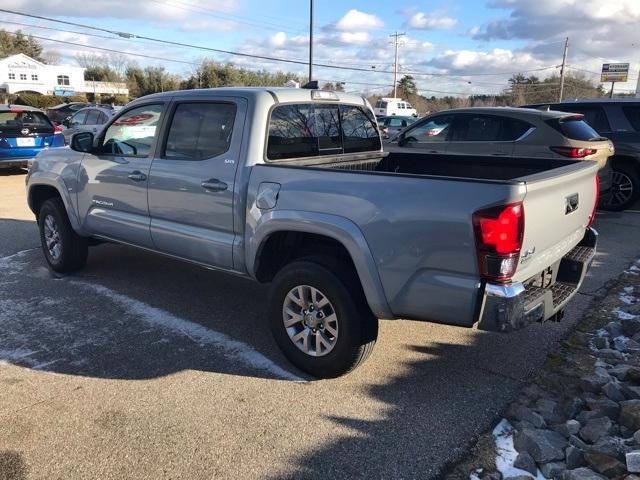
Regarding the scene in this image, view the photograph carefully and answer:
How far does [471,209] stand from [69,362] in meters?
2.98

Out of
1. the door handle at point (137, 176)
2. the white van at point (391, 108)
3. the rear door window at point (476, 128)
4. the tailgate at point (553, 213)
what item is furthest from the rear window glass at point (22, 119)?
the white van at point (391, 108)

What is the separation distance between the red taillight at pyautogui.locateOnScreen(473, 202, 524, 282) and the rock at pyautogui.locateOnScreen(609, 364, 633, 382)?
4.73 feet

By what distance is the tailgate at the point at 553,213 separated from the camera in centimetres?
289

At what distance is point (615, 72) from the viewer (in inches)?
2472

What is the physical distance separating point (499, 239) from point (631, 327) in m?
2.35

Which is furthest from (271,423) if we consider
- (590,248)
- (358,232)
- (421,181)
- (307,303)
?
(590,248)

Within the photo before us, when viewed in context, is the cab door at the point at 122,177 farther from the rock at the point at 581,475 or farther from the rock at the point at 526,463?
the rock at the point at 581,475

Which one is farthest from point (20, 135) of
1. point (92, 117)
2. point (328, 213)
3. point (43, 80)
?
point (43, 80)

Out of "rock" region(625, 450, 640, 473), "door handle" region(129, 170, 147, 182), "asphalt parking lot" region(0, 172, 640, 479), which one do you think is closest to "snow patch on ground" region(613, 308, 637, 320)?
"asphalt parking lot" region(0, 172, 640, 479)

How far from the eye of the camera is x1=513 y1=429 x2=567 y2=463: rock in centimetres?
277

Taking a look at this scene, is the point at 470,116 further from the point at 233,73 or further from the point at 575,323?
the point at 233,73

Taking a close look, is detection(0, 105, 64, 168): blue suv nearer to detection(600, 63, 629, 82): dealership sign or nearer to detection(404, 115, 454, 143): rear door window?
detection(404, 115, 454, 143): rear door window

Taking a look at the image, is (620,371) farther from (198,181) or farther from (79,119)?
(79,119)

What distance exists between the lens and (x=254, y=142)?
3855 millimetres
